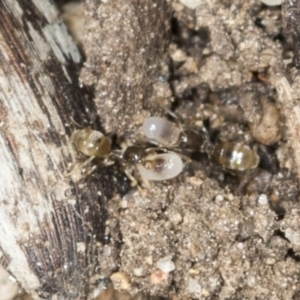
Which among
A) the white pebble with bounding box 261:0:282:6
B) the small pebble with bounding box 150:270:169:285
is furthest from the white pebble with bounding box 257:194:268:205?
the white pebble with bounding box 261:0:282:6

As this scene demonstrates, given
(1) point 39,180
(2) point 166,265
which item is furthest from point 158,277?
(1) point 39,180

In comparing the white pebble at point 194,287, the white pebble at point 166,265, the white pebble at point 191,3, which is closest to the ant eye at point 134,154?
the white pebble at point 166,265

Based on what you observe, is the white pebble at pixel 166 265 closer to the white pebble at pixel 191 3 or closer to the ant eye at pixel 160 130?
the ant eye at pixel 160 130

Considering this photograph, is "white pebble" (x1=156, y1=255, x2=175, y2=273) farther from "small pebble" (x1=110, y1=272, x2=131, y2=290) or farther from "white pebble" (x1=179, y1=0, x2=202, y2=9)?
"white pebble" (x1=179, y1=0, x2=202, y2=9)

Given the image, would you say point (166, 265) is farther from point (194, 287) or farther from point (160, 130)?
point (160, 130)

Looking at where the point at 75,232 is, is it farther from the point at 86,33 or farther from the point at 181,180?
the point at 86,33

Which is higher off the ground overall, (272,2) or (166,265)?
(272,2)

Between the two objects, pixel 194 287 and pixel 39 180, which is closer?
pixel 39 180
